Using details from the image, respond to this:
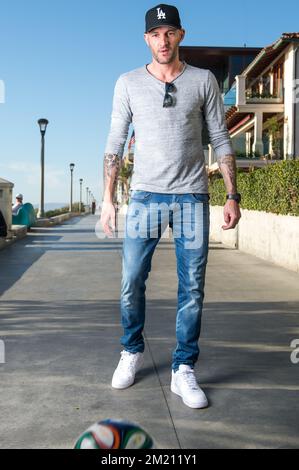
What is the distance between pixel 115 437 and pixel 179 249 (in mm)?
1605

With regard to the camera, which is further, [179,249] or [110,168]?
[110,168]

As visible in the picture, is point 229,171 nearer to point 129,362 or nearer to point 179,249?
point 179,249

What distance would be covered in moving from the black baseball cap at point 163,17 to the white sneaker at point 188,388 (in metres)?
1.95

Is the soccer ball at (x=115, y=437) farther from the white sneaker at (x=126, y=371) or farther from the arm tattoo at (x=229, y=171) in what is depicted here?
the arm tattoo at (x=229, y=171)

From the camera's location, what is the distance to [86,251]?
1427cm

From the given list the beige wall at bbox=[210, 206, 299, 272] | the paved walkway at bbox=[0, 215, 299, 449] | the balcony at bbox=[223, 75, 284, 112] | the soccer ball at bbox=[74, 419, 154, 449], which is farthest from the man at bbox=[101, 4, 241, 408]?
the balcony at bbox=[223, 75, 284, 112]

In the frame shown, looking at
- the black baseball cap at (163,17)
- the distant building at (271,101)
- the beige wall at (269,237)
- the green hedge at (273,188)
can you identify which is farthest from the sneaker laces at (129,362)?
the distant building at (271,101)

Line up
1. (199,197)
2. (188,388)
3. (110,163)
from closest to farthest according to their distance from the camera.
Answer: (188,388) < (199,197) < (110,163)

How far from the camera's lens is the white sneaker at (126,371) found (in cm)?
360

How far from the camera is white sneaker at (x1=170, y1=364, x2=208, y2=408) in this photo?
3.26 meters

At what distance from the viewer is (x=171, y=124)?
342cm

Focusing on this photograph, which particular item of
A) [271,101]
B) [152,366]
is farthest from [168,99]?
[271,101]
